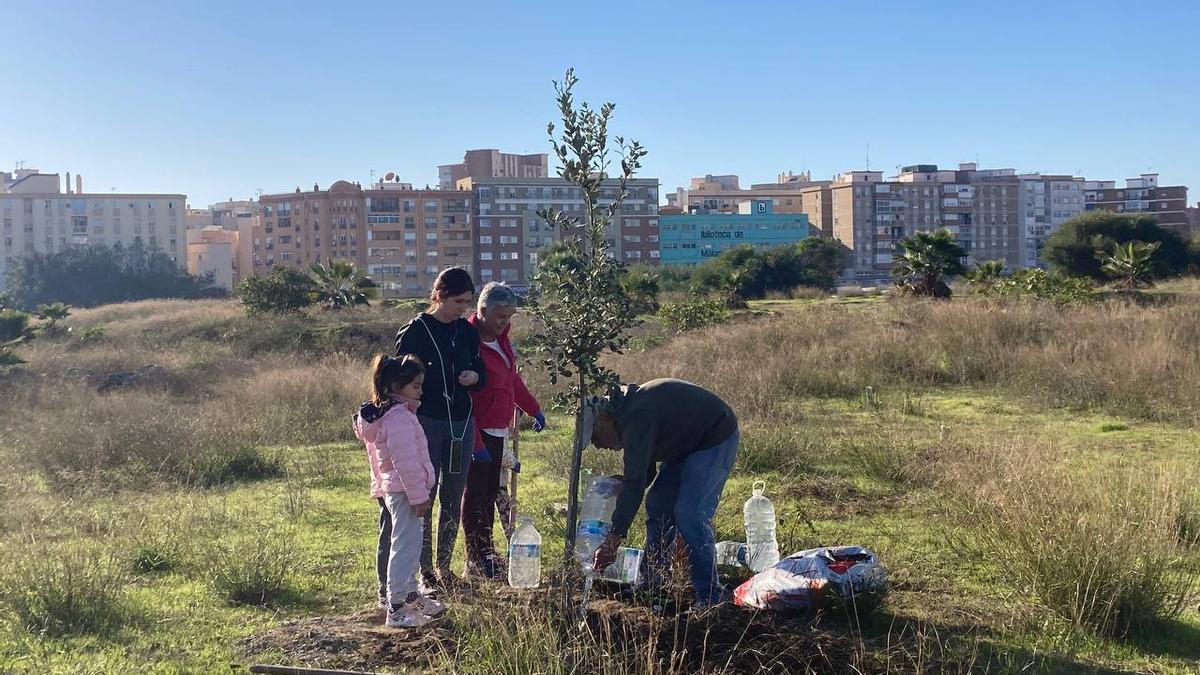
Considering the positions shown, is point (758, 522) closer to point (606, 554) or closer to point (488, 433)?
point (606, 554)

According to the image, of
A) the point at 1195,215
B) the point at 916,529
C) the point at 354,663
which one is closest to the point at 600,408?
the point at 354,663

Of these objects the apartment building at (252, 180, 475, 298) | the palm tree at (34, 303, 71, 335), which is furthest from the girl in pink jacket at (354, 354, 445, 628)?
the apartment building at (252, 180, 475, 298)

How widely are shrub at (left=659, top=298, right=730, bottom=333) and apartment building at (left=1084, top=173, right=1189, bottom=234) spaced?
124 meters

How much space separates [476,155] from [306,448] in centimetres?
10992

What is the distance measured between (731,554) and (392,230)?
300ft

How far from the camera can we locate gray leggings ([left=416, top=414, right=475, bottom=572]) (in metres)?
5.54

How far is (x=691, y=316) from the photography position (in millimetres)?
24875

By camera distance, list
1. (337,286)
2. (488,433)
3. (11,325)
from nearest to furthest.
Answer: (488,433) → (11,325) → (337,286)

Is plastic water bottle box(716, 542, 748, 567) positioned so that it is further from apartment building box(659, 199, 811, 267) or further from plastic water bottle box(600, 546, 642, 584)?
apartment building box(659, 199, 811, 267)

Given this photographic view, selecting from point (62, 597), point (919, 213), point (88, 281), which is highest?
point (919, 213)

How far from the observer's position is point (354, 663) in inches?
186

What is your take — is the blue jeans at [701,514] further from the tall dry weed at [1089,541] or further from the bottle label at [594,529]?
the tall dry weed at [1089,541]

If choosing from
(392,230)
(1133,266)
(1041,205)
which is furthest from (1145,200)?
(1133,266)

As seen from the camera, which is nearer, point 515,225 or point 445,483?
point 445,483
